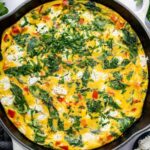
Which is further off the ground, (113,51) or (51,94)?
(113,51)

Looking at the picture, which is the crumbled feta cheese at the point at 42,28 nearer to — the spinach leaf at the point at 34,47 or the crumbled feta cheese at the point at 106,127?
the spinach leaf at the point at 34,47

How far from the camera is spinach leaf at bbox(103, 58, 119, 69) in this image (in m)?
→ 4.63

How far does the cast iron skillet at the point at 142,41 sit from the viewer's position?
14.6 ft

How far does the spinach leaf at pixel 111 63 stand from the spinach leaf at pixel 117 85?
0.48 ft

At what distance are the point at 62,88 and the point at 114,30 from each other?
0.76m

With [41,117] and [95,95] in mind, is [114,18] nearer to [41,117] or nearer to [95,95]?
[95,95]

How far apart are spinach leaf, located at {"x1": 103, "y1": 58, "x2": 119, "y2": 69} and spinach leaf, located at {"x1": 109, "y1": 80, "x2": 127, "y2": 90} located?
147 mm

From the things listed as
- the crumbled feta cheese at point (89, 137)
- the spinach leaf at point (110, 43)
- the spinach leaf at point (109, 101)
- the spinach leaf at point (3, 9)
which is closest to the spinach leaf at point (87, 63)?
the spinach leaf at point (110, 43)

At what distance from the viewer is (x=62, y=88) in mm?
4629

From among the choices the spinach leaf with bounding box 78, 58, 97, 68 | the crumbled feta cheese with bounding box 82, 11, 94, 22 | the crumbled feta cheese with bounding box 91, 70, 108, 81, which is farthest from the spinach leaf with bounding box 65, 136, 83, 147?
the crumbled feta cheese with bounding box 82, 11, 94, 22

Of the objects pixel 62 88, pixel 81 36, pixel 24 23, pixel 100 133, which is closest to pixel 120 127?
pixel 100 133

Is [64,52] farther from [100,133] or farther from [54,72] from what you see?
[100,133]

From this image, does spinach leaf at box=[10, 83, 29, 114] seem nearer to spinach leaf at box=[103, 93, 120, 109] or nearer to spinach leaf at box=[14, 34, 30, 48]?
spinach leaf at box=[14, 34, 30, 48]

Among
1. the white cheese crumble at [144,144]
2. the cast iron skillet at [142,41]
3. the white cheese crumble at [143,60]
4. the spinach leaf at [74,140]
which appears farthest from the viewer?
the white cheese crumble at [144,144]
